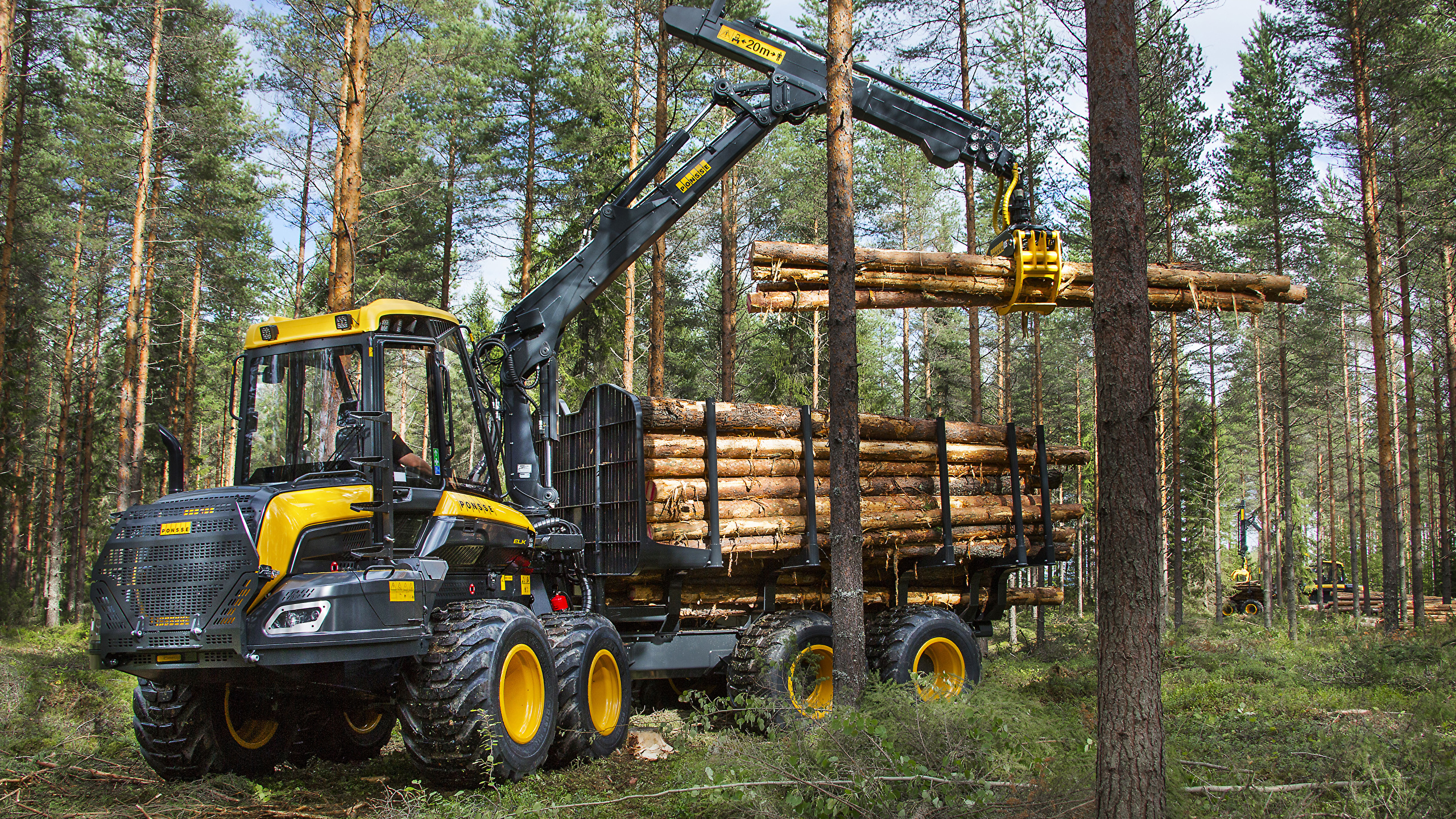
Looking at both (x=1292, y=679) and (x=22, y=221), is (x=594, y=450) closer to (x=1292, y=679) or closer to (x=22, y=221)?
(x=1292, y=679)

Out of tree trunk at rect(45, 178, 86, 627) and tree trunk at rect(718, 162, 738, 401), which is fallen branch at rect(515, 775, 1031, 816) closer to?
tree trunk at rect(718, 162, 738, 401)

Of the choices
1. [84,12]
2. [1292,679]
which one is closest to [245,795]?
[1292,679]

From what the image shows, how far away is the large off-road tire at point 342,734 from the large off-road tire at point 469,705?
1.85 metres

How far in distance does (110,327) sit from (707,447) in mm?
31385

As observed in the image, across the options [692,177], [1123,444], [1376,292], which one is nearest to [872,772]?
[1123,444]

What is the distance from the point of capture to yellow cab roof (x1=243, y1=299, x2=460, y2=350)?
679cm

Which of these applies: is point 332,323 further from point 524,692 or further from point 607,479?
point 524,692

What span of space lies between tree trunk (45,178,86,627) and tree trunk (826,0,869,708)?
24143 millimetres

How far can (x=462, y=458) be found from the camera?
7.59 m

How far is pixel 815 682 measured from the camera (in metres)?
9.02

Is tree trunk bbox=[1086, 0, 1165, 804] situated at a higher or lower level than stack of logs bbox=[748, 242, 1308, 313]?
lower

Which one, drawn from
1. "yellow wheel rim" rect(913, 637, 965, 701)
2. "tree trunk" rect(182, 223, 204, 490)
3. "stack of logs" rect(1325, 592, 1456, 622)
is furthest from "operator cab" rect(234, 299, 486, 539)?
"stack of logs" rect(1325, 592, 1456, 622)

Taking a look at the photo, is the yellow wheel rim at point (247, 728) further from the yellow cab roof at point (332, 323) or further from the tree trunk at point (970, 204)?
the tree trunk at point (970, 204)

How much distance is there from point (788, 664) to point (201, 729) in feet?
15.8
